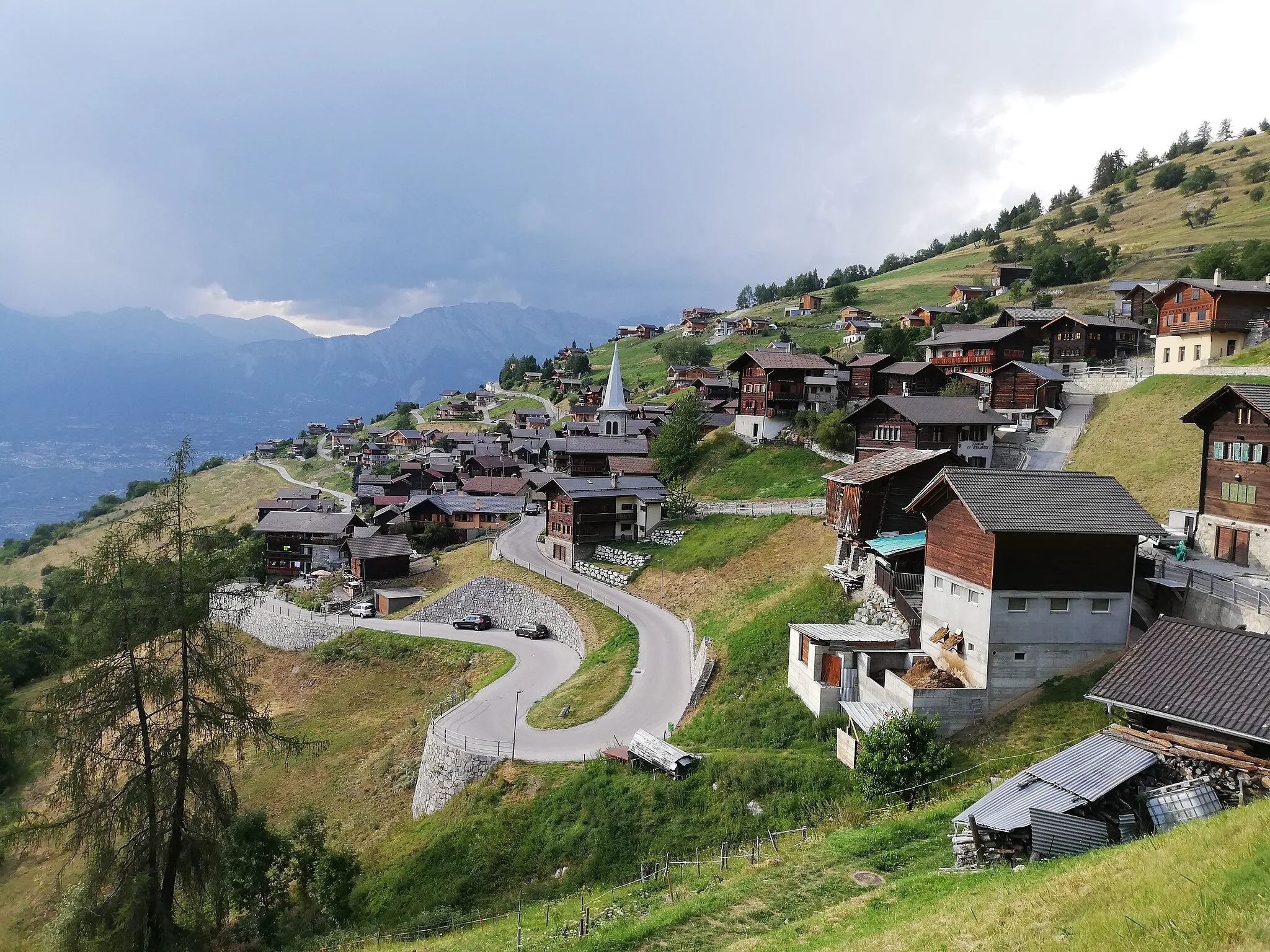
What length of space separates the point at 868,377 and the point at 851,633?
1976 inches

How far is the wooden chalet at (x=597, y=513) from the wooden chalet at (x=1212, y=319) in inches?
1658

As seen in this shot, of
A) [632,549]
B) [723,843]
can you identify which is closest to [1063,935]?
[723,843]

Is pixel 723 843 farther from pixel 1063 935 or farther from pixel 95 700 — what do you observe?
pixel 95 700

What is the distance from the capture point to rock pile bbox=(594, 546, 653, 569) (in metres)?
57.0

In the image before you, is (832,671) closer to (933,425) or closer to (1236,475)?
(1236,475)

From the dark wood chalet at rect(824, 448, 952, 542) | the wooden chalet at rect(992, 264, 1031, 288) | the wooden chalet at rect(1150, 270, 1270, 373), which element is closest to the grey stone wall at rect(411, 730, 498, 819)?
the dark wood chalet at rect(824, 448, 952, 542)

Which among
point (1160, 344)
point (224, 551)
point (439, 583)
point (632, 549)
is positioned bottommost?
point (439, 583)

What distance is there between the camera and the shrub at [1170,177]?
154 m

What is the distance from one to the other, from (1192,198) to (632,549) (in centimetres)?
14374

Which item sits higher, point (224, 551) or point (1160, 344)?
point (1160, 344)

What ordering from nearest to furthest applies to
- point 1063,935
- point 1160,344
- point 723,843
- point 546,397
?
point 1063,935, point 723,843, point 1160,344, point 546,397

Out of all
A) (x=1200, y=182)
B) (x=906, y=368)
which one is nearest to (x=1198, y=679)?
(x=906, y=368)

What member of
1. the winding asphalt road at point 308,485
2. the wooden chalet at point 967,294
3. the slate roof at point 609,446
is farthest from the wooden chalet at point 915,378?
the winding asphalt road at point 308,485

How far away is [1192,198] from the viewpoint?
137875 mm
